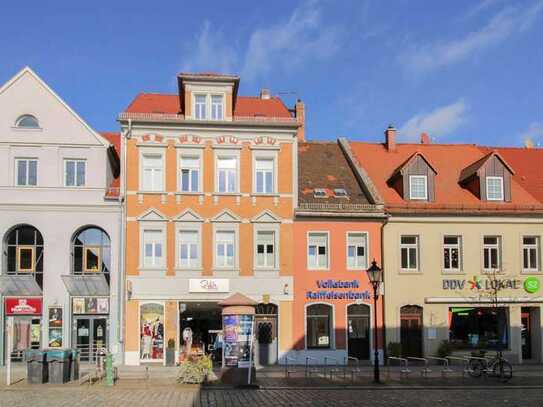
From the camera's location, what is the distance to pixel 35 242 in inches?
1328

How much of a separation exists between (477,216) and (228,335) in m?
16.0

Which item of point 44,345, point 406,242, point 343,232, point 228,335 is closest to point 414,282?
point 406,242

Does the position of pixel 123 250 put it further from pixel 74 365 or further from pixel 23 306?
pixel 74 365

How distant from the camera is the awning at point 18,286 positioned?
108ft

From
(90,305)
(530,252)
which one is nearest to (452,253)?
(530,252)

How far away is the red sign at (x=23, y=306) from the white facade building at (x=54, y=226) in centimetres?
4

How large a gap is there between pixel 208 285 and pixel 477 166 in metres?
14.8

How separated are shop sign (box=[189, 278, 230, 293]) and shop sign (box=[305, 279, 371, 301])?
3.86 m

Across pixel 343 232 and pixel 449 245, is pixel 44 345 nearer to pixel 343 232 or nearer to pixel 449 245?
pixel 343 232

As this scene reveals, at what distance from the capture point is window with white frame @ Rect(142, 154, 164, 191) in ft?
112

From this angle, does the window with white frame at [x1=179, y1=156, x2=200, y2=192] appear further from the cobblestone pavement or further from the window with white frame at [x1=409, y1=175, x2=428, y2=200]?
the cobblestone pavement

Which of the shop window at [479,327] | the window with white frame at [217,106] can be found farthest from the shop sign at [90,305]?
the shop window at [479,327]

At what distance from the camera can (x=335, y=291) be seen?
113ft

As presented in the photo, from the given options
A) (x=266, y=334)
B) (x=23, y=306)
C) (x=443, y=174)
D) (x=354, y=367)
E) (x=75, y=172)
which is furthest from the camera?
(x=443, y=174)
